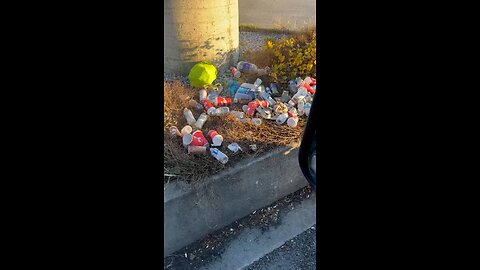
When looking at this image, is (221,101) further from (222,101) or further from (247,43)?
(247,43)

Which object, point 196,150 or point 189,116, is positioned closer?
point 196,150

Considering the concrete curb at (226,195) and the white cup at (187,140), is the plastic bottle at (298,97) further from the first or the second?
the white cup at (187,140)

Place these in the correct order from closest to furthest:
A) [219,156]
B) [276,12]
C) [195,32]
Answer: [219,156] < [195,32] < [276,12]

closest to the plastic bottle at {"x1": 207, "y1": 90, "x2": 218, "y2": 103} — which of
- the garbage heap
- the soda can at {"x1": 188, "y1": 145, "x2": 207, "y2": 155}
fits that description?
the garbage heap

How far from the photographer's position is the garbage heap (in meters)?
2.91

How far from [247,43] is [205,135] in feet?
6.18

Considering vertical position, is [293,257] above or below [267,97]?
below

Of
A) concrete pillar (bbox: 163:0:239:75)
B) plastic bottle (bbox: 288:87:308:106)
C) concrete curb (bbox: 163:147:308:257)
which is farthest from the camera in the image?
concrete pillar (bbox: 163:0:239:75)

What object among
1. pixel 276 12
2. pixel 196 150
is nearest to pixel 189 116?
pixel 196 150

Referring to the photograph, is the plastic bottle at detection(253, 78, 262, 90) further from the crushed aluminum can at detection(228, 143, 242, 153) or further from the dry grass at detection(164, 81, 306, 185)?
the crushed aluminum can at detection(228, 143, 242, 153)

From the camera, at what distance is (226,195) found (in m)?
2.72

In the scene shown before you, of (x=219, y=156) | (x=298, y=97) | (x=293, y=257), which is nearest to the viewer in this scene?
(x=293, y=257)
